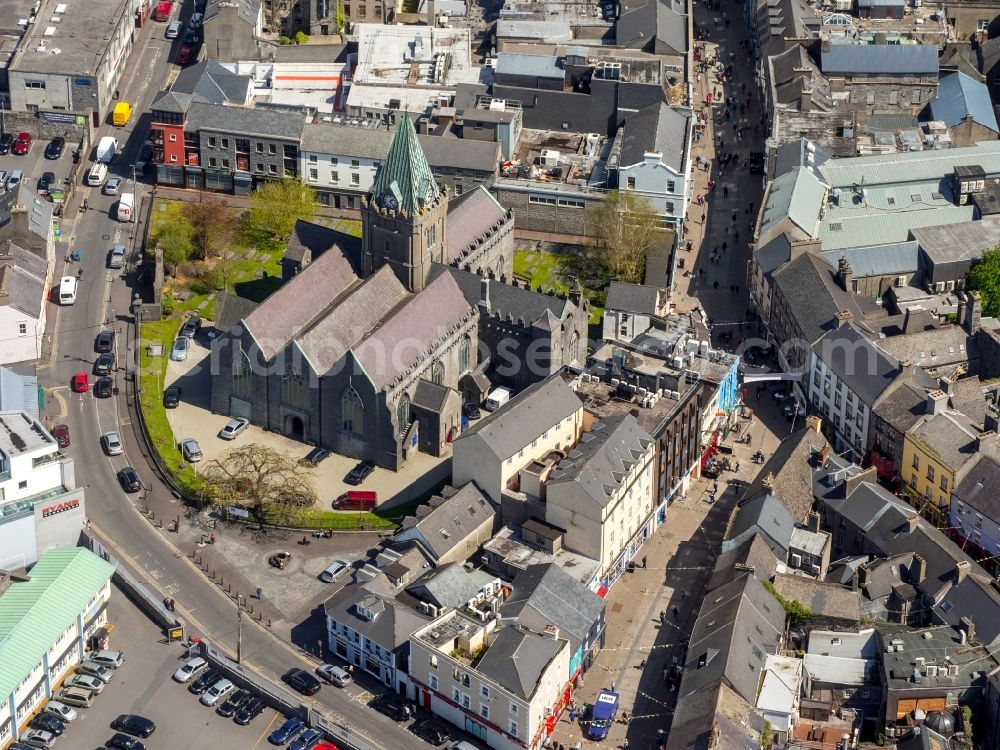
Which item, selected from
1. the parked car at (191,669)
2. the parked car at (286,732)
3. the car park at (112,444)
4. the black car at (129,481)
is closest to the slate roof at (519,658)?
the parked car at (286,732)

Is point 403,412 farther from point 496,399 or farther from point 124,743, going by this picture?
point 124,743

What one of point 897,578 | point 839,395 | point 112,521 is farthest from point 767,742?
point 112,521

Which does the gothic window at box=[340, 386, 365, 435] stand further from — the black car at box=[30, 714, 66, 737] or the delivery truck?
the black car at box=[30, 714, 66, 737]

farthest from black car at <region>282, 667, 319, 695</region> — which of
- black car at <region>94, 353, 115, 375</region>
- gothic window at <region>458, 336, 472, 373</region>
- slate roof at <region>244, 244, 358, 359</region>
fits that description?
black car at <region>94, 353, 115, 375</region>

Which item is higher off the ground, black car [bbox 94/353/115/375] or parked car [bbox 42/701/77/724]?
black car [bbox 94/353/115/375]

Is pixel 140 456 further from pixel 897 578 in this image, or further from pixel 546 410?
pixel 897 578

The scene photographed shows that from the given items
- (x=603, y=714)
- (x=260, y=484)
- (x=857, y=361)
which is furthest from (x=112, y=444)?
(x=857, y=361)

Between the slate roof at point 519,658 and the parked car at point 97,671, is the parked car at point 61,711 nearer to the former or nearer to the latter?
the parked car at point 97,671
